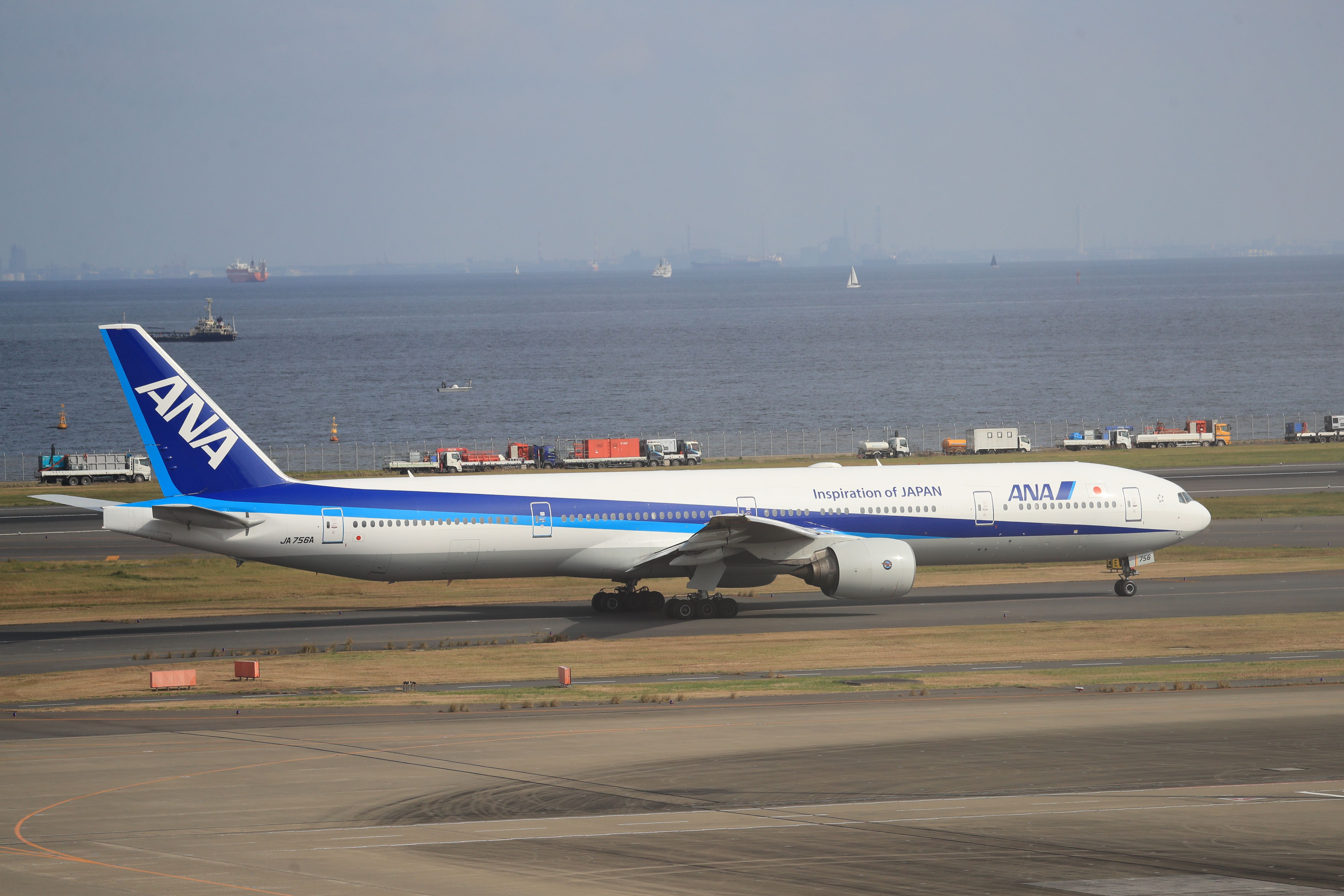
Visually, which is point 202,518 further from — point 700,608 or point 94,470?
point 94,470

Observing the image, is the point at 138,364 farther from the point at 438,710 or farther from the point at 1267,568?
the point at 1267,568

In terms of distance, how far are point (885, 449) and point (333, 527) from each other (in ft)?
223

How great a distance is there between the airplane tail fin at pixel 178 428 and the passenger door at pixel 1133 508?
2940 cm

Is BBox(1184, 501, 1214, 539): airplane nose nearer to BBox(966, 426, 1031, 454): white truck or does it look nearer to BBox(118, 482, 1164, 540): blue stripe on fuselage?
BBox(118, 482, 1164, 540): blue stripe on fuselage

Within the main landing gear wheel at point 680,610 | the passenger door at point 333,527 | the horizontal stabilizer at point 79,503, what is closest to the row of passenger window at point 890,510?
the main landing gear wheel at point 680,610

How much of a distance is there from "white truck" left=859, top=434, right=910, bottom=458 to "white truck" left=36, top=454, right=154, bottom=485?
171 ft

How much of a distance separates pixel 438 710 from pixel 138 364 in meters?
17.5

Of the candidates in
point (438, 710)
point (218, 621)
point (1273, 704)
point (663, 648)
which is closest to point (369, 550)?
point (218, 621)

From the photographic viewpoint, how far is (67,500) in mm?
39594

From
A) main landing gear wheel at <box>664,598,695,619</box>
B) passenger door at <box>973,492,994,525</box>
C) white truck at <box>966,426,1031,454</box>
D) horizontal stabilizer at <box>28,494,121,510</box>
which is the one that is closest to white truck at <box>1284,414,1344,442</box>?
white truck at <box>966,426,1031,454</box>

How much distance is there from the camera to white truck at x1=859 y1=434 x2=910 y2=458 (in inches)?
4102

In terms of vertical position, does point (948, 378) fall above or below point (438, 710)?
above

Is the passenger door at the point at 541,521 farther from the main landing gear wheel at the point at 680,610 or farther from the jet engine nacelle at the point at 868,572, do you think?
the jet engine nacelle at the point at 868,572

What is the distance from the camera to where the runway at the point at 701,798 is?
727 inches
